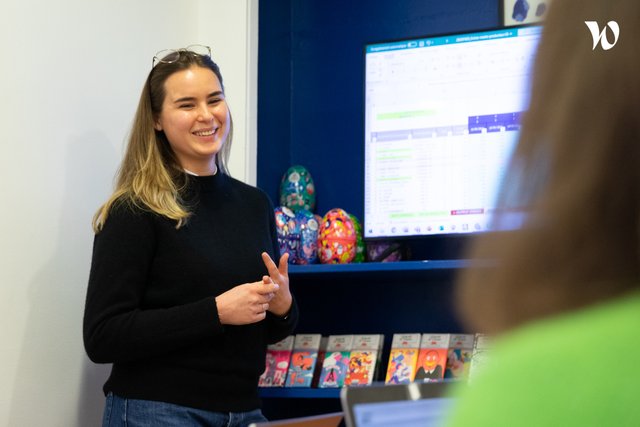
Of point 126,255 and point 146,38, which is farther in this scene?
point 146,38

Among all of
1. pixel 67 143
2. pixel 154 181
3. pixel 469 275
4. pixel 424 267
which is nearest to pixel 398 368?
pixel 424 267

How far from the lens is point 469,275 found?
2.11ft

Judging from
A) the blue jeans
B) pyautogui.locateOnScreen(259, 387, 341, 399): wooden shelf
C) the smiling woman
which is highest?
the smiling woman

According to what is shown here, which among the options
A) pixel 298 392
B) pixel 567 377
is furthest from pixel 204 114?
pixel 567 377

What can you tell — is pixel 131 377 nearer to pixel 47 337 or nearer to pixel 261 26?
pixel 47 337

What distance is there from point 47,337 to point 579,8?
7.50ft

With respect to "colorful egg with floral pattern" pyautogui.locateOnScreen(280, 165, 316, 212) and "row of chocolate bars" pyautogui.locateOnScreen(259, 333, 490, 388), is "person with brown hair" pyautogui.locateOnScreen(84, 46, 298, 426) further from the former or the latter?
"colorful egg with floral pattern" pyautogui.locateOnScreen(280, 165, 316, 212)

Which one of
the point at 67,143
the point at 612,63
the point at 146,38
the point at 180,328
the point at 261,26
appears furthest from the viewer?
the point at 261,26

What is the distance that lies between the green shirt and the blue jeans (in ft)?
6.32

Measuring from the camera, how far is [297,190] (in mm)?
3418

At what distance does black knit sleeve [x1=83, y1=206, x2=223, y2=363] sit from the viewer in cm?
236

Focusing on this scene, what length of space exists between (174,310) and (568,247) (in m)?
1.90

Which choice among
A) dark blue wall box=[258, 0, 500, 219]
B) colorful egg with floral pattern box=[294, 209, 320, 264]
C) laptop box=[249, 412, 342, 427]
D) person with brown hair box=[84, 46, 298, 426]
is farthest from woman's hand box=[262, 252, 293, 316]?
laptop box=[249, 412, 342, 427]

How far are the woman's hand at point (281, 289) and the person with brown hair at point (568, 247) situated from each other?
75.6 inches
